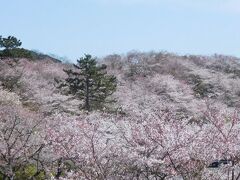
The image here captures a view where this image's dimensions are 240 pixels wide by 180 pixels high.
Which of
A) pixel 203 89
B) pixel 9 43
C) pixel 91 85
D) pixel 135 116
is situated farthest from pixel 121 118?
pixel 203 89

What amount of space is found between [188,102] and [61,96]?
10448 millimetres

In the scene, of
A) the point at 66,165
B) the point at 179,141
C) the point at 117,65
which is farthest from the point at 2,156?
the point at 117,65

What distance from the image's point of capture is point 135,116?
2856cm

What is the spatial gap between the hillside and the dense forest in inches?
1.3

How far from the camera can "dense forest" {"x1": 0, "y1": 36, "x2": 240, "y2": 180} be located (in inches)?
444

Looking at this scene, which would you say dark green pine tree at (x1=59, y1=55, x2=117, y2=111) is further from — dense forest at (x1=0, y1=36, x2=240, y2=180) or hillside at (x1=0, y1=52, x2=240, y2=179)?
hillside at (x1=0, y1=52, x2=240, y2=179)

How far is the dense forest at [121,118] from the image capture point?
11.3 meters

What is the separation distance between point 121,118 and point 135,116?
4141mm

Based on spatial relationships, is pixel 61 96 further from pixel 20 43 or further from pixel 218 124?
pixel 218 124

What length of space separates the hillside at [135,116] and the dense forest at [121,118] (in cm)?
3

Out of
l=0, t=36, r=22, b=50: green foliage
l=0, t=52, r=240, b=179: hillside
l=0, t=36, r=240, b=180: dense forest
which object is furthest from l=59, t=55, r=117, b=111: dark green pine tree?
l=0, t=36, r=22, b=50: green foliage

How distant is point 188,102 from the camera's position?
38.3m

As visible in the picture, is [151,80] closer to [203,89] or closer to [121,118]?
[203,89]

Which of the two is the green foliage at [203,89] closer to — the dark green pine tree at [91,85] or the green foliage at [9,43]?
the dark green pine tree at [91,85]
